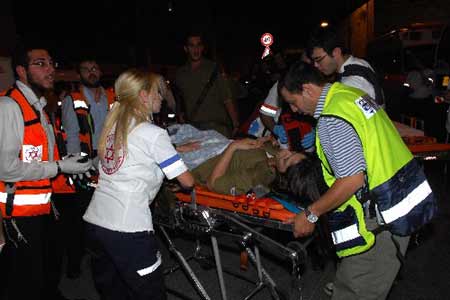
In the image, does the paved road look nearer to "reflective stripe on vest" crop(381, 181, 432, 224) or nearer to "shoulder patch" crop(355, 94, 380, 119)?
"reflective stripe on vest" crop(381, 181, 432, 224)

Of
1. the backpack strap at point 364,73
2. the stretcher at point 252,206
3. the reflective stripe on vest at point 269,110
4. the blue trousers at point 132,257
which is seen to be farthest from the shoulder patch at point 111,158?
the reflective stripe on vest at point 269,110

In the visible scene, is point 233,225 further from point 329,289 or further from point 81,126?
point 81,126

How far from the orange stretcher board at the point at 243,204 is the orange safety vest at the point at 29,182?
0.89m

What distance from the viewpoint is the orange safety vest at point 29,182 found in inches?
99.9

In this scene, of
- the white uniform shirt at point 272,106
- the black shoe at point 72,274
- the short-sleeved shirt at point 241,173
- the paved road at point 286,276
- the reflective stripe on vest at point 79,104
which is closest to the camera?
the short-sleeved shirt at point 241,173

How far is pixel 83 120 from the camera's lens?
378cm

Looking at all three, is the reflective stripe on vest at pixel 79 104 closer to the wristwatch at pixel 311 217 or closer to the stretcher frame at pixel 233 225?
the stretcher frame at pixel 233 225

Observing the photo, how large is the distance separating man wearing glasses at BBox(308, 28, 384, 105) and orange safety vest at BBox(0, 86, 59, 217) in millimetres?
2033

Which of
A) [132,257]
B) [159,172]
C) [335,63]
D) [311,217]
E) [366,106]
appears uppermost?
[335,63]

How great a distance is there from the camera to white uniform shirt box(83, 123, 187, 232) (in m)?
2.18

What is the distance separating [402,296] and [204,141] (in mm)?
2025

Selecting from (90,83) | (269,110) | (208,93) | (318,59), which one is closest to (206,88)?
(208,93)

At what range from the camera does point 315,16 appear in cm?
2500

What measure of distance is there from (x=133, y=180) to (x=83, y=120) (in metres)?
1.84
